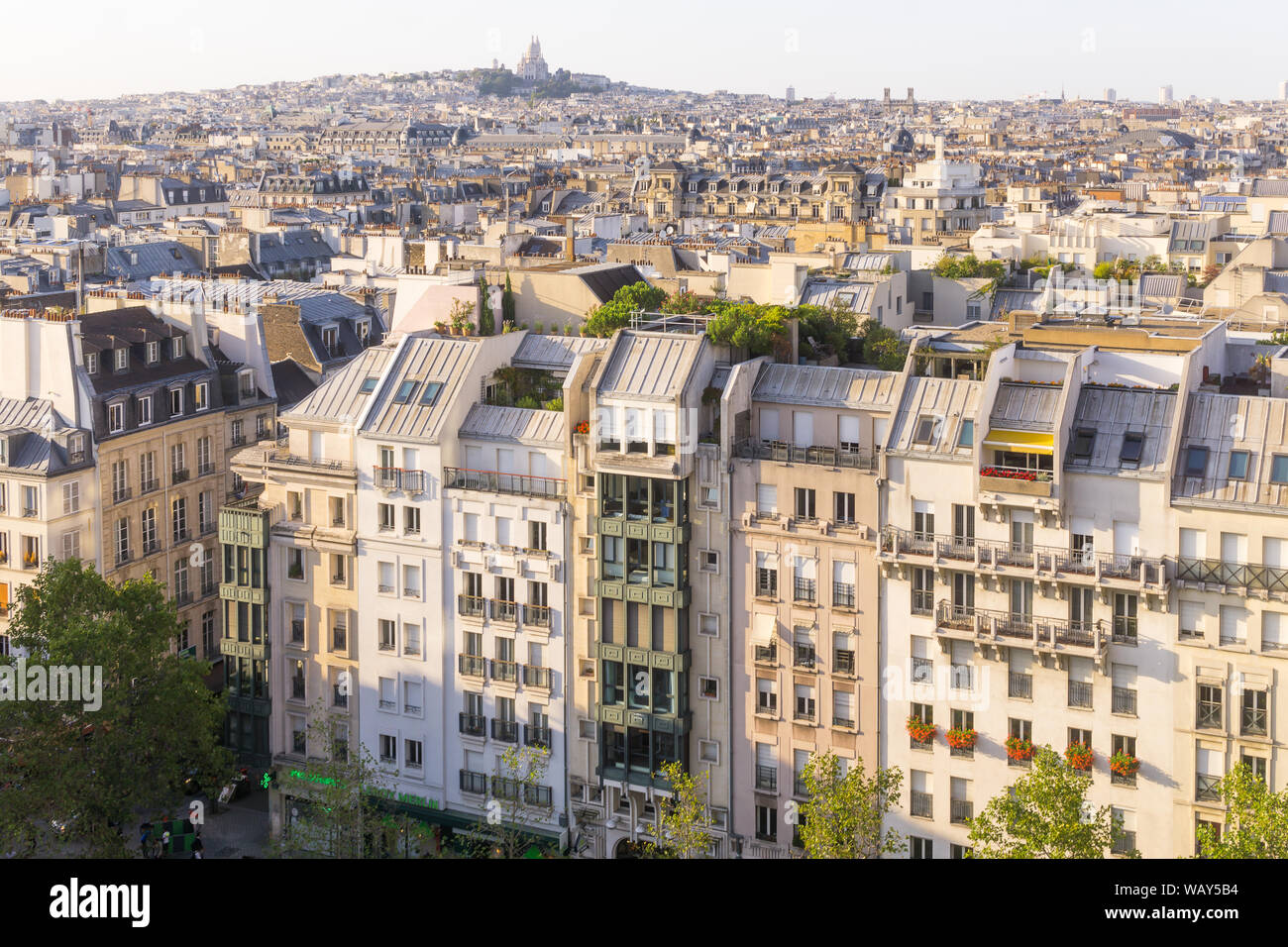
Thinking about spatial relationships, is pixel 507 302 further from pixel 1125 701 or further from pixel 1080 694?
pixel 1125 701

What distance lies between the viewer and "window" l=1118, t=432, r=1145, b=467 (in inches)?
1345

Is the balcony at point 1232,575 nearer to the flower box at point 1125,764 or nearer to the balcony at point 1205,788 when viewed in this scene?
the flower box at point 1125,764

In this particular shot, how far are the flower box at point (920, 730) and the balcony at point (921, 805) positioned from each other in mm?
1241

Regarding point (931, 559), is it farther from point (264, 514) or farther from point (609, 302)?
point (264, 514)

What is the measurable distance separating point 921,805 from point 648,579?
780 cm

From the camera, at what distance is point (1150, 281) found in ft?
223

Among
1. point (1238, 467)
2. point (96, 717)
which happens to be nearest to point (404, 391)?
point (96, 717)

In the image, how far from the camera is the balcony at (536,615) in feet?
132

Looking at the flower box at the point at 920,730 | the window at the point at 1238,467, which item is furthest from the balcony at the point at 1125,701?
the window at the point at 1238,467

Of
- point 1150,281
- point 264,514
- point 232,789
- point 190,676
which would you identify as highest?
point 1150,281
